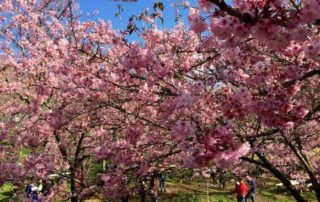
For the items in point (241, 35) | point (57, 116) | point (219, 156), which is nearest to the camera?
point (241, 35)

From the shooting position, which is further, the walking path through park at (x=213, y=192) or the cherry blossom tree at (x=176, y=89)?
the walking path through park at (x=213, y=192)

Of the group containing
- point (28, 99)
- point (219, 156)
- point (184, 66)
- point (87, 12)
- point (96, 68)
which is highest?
point (87, 12)

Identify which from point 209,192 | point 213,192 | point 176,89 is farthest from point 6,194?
point 176,89

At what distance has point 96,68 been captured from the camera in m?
8.52

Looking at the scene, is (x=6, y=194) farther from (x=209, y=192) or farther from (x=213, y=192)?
(x=213, y=192)

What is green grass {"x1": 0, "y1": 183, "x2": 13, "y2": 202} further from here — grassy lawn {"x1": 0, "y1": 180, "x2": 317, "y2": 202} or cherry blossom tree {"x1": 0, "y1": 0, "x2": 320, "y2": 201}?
cherry blossom tree {"x1": 0, "y1": 0, "x2": 320, "y2": 201}

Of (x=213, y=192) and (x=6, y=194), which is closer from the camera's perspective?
(x=6, y=194)

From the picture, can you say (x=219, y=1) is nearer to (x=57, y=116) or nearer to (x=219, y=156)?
(x=219, y=156)

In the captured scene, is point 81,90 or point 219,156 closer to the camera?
point 219,156

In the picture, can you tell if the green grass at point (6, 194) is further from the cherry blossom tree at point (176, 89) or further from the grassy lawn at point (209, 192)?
the cherry blossom tree at point (176, 89)

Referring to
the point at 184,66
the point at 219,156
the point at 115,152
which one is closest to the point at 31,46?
the point at 115,152

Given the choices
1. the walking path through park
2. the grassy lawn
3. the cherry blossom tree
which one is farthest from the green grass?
the walking path through park

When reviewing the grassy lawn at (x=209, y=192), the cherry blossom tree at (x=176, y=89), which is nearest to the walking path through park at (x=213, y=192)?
the grassy lawn at (x=209, y=192)

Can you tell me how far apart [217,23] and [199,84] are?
1.61m
